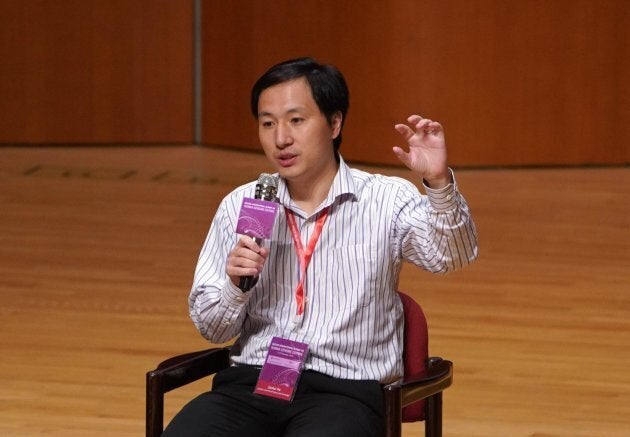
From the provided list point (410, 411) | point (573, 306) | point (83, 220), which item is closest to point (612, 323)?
point (573, 306)

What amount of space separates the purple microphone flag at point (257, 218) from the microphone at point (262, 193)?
25mm

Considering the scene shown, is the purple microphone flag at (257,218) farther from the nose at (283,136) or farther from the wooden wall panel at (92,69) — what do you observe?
the wooden wall panel at (92,69)

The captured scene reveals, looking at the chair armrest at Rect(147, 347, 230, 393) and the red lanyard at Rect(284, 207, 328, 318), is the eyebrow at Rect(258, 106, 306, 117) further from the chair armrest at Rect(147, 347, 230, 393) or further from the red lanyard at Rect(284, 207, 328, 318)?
the chair armrest at Rect(147, 347, 230, 393)

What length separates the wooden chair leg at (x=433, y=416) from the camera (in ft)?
10.1

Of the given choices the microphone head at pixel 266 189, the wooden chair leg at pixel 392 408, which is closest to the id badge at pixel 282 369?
the wooden chair leg at pixel 392 408

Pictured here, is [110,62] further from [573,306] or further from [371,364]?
[371,364]

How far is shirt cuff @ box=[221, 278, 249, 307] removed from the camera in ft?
9.68

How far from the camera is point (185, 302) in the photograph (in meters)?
6.44

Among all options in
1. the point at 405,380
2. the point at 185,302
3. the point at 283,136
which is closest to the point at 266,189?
Result: the point at 283,136

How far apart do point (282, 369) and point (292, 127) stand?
545 mm

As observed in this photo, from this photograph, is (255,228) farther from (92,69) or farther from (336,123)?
(92,69)

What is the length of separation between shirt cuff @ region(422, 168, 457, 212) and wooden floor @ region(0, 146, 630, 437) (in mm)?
1732

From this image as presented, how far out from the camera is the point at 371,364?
3066mm

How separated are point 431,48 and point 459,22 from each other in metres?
0.30
